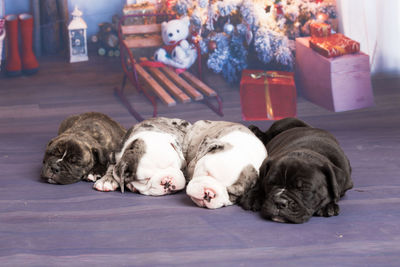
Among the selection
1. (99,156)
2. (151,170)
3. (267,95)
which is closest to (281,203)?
(151,170)

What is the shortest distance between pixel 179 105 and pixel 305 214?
2346 millimetres

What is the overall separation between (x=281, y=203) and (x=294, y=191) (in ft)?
0.29

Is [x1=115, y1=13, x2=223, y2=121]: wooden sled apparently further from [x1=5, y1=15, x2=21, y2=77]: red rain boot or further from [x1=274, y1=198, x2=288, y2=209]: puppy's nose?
[x1=274, y1=198, x2=288, y2=209]: puppy's nose

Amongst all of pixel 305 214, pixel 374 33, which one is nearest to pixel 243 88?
pixel 374 33

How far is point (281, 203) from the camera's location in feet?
10.4

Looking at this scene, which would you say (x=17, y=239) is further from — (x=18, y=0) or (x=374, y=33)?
(x=374, y=33)

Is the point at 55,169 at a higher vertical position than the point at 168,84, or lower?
lower

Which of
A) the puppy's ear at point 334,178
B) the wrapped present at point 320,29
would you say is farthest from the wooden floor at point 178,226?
the wrapped present at point 320,29

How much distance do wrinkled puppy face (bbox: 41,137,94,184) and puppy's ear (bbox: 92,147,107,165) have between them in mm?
47

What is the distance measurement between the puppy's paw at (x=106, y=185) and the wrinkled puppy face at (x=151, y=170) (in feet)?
0.25

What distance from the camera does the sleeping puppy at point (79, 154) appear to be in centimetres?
388

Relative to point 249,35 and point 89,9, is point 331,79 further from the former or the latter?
point 89,9

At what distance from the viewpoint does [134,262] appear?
112 inches

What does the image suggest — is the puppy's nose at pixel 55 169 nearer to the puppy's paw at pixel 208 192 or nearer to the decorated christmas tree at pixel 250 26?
the puppy's paw at pixel 208 192
